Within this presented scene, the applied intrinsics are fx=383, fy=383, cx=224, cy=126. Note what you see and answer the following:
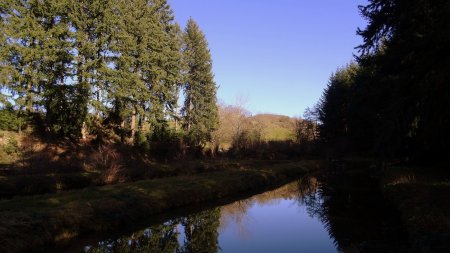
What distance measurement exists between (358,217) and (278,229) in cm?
346

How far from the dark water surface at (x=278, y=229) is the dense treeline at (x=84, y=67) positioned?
18.9 m

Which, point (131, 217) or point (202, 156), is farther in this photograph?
point (202, 156)

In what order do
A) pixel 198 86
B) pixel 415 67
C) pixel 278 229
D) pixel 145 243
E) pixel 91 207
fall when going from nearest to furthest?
pixel 415 67
pixel 145 243
pixel 91 207
pixel 278 229
pixel 198 86

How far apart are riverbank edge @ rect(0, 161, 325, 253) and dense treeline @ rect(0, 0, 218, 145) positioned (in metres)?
15.1

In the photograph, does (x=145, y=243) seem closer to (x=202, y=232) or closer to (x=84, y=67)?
(x=202, y=232)

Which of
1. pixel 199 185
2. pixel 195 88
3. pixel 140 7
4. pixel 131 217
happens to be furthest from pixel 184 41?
pixel 131 217

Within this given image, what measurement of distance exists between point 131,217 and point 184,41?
142ft

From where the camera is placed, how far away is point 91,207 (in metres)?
14.3

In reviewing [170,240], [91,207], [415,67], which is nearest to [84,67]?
[91,207]

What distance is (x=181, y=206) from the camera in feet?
60.6

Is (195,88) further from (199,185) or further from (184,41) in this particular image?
(199,185)

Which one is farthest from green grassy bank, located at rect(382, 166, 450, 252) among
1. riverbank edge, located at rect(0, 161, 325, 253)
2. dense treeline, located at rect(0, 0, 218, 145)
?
dense treeline, located at rect(0, 0, 218, 145)

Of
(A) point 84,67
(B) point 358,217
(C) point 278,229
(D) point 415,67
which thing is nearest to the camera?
(D) point 415,67

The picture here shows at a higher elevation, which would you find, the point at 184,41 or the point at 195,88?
the point at 184,41
